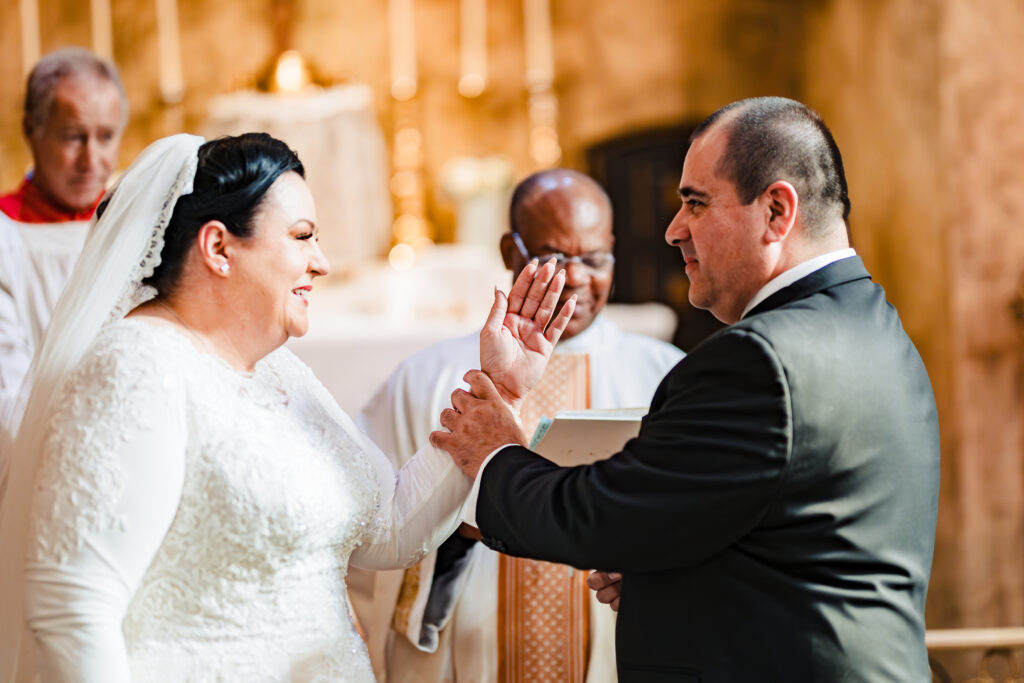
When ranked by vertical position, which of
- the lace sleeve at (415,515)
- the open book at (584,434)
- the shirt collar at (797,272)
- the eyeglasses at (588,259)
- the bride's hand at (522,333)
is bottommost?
the lace sleeve at (415,515)

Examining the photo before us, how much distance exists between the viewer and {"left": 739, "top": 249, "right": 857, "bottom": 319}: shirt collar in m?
2.22

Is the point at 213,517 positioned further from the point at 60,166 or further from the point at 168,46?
the point at 168,46

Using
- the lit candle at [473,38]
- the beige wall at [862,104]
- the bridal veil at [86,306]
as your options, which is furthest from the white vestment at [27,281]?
the lit candle at [473,38]

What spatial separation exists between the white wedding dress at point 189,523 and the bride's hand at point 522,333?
1.33 feet

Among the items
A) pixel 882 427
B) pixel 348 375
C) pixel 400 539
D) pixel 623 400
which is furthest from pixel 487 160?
pixel 882 427

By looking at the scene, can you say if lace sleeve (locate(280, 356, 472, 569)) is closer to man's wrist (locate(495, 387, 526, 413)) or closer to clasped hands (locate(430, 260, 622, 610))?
clasped hands (locate(430, 260, 622, 610))

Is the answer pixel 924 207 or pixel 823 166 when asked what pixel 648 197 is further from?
pixel 823 166

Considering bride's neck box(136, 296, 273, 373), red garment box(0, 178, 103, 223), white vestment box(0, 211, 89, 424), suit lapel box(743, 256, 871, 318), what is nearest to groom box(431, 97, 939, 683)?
suit lapel box(743, 256, 871, 318)

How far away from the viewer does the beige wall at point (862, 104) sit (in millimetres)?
5734

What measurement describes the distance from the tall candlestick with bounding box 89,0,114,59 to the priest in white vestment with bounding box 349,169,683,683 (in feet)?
19.3

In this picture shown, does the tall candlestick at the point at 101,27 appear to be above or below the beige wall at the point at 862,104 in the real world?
above

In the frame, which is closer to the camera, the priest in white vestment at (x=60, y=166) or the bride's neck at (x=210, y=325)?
the bride's neck at (x=210, y=325)

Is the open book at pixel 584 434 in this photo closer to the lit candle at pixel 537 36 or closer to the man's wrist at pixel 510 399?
the man's wrist at pixel 510 399

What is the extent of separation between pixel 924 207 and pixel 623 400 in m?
3.65
